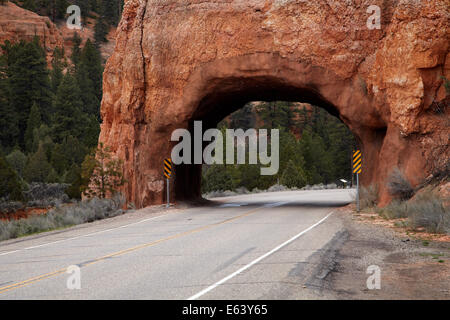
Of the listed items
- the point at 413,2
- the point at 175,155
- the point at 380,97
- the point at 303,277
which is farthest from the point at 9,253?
the point at 413,2

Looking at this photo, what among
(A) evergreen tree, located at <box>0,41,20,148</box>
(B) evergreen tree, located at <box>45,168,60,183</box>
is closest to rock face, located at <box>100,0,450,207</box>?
(B) evergreen tree, located at <box>45,168,60,183</box>

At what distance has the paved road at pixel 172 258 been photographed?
7.97 meters

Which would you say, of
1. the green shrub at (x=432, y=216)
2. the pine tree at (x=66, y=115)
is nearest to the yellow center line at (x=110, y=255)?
the green shrub at (x=432, y=216)

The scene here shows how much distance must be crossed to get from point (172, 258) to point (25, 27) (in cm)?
9413

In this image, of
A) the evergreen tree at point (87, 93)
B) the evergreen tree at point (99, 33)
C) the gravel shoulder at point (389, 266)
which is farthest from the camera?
the evergreen tree at point (99, 33)

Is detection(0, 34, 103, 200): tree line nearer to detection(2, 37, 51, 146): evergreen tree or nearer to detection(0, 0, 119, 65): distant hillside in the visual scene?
detection(2, 37, 51, 146): evergreen tree

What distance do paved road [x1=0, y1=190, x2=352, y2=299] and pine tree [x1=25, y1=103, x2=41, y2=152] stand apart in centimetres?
4796

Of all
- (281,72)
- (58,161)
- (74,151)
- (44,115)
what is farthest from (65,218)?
(44,115)

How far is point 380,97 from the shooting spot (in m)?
22.8

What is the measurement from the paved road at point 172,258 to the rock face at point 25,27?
8509 cm

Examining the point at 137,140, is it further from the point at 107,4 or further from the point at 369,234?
the point at 107,4

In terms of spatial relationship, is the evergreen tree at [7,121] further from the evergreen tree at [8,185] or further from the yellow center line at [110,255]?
the yellow center line at [110,255]

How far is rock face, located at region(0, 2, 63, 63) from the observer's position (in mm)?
93812
